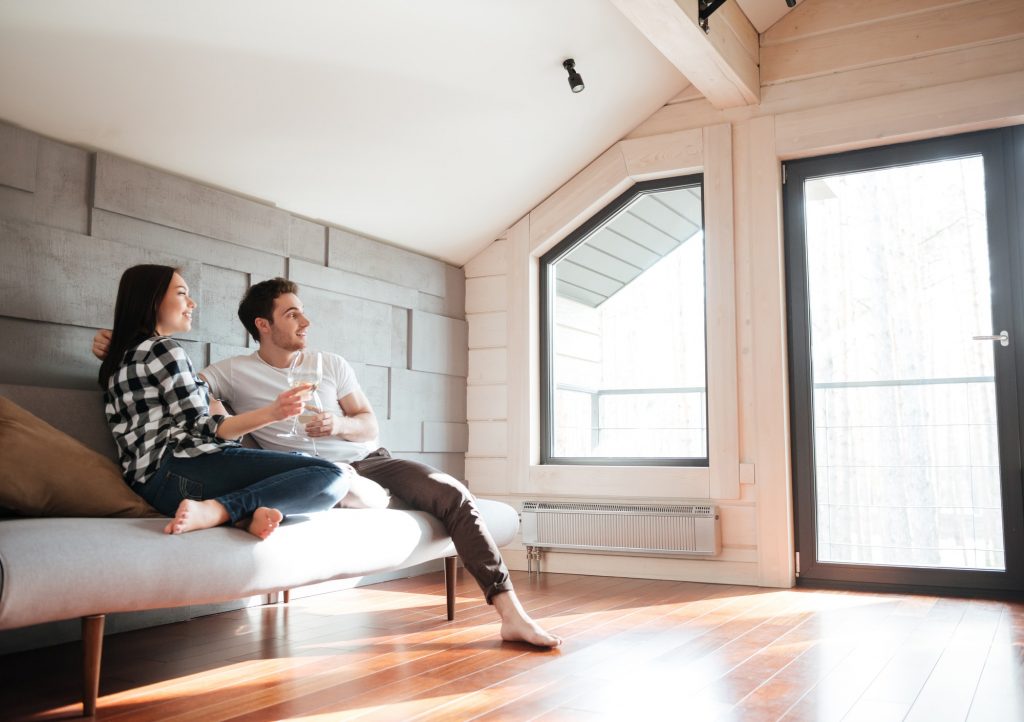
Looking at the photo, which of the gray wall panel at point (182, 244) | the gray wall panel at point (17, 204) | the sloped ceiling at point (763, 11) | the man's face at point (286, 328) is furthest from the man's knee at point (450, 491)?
the sloped ceiling at point (763, 11)

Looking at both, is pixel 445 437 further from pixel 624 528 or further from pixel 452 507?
pixel 452 507

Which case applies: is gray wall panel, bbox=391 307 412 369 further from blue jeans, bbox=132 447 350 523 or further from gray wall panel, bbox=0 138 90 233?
blue jeans, bbox=132 447 350 523

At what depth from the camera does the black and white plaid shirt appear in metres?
2.35

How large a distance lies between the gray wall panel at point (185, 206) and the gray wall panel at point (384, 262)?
324 millimetres

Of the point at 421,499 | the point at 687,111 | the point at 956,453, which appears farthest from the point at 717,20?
the point at 421,499

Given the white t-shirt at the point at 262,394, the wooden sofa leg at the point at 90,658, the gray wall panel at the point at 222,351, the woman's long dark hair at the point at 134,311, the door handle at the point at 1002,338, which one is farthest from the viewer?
the door handle at the point at 1002,338

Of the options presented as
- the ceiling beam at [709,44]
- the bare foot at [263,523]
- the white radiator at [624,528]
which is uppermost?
the ceiling beam at [709,44]

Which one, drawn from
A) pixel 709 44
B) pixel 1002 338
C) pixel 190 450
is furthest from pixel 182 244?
pixel 1002 338

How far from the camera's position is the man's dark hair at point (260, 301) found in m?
3.04

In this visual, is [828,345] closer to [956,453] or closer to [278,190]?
[956,453]

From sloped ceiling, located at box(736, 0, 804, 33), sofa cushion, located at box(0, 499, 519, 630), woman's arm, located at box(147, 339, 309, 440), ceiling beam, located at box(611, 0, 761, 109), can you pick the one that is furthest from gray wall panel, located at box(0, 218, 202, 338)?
sloped ceiling, located at box(736, 0, 804, 33)

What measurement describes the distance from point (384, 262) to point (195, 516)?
7.38 ft

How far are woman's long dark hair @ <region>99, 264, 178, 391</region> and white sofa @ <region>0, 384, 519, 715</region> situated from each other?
19cm

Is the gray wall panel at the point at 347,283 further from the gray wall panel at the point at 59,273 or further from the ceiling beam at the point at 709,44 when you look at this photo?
the ceiling beam at the point at 709,44
